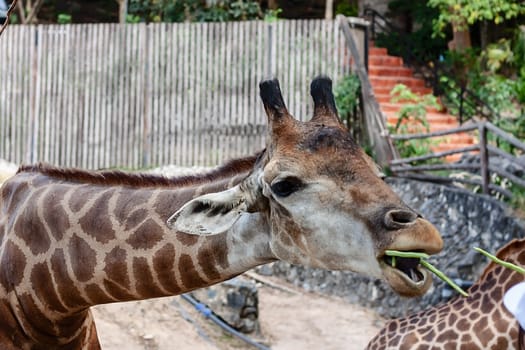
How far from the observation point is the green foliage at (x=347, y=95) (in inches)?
581

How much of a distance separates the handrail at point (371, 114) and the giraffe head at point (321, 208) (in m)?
10.4

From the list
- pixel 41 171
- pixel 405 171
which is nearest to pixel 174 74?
pixel 405 171

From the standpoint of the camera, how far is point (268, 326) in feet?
38.1

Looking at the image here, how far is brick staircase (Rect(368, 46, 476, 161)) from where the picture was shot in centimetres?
1529

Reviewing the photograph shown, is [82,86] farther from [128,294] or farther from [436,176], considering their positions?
[128,294]

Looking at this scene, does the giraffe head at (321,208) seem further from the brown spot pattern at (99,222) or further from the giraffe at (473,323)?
the giraffe at (473,323)

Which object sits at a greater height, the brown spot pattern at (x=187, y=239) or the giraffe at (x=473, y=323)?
the brown spot pattern at (x=187, y=239)

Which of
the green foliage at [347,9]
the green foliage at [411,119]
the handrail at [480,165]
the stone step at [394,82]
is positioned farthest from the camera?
the green foliage at [347,9]

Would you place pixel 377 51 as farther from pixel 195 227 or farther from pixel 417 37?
pixel 195 227

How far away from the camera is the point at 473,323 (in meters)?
6.45

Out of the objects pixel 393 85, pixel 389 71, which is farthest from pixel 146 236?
pixel 389 71

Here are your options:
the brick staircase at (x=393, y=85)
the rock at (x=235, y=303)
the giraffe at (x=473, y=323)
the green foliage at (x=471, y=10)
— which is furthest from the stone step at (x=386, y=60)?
the giraffe at (x=473, y=323)

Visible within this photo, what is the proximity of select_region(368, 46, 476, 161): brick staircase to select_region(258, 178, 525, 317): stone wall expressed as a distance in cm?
218

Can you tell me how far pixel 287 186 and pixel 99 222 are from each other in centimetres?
106
